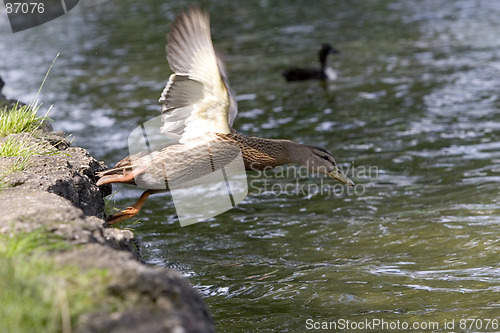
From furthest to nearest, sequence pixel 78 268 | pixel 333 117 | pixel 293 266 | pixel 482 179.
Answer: pixel 333 117
pixel 482 179
pixel 293 266
pixel 78 268

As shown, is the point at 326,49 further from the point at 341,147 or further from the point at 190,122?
the point at 190,122

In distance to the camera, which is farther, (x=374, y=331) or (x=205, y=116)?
(x=205, y=116)

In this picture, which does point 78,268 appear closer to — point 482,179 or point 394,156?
point 482,179

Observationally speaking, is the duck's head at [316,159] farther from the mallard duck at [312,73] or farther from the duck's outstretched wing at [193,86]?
the mallard duck at [312,73]

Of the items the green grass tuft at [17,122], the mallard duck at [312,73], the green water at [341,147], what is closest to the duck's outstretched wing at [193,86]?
the green grass tuft at [17,122]

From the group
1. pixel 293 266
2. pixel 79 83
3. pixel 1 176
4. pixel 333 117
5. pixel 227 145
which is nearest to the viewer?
pixel 1 176

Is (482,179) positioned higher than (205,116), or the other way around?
(205,116)

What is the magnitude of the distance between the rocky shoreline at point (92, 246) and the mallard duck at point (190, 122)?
0.36m

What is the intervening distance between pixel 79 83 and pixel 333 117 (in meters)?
6.11

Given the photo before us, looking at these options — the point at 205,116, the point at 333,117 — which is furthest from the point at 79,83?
the point at 205,116

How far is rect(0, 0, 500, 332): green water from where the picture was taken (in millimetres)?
5453

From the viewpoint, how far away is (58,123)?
37.5ft

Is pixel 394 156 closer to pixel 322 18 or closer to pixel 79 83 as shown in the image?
pixel 79 83

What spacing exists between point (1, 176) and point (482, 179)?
562cm
